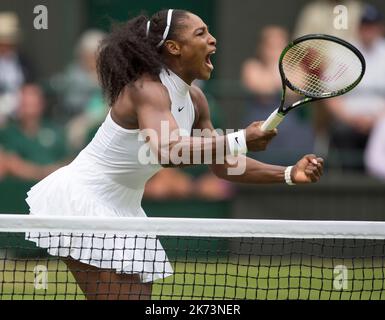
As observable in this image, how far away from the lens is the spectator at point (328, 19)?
452 inches

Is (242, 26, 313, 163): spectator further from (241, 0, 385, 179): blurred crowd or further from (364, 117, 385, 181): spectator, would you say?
Answer: (364, 117, 385, 181): spectator

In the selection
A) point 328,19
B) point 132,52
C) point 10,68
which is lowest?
point 10,68

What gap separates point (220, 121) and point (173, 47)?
17.7 ft

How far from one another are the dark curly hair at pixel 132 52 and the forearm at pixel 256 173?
0.84 meters

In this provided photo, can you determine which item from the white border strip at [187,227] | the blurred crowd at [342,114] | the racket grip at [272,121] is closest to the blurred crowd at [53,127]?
the blurred crowd at [342,114]

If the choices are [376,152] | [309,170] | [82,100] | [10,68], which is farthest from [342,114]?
[309,170]

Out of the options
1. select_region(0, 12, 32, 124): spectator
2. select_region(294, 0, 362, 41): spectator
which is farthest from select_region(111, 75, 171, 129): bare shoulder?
select_region(294, 0, 362, 41): spectator

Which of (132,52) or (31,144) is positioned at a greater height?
(132,52)

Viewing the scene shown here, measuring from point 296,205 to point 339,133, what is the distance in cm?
87

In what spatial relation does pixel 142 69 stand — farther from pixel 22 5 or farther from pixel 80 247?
pixel 22 5

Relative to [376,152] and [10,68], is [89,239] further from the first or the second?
[10,68]

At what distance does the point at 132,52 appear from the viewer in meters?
6.04

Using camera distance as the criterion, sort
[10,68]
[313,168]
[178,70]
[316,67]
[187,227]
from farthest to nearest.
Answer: [10,68]
[316,67]
[178,70]
[187,227]
[313,168]

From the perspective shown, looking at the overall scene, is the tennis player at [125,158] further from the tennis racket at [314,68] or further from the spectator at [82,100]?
the spectator at [82,100]
